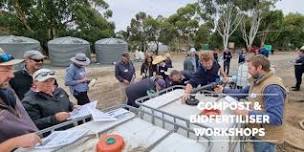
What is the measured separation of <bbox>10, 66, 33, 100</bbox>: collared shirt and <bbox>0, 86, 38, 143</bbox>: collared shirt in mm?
1566

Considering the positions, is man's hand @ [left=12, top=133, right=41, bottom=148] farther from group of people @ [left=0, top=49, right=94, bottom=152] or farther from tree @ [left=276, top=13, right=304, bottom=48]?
tree @ [left=276, top=13, right=304, bottom=48]

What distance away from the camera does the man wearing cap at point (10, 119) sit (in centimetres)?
176

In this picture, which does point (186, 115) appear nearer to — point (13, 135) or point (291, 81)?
point (13, 135)

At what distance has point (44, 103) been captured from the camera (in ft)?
9.31

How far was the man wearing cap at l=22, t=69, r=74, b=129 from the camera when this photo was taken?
2688 millimetres

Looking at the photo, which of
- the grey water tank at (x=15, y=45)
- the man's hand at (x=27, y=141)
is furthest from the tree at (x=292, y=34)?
the man's hand at (x=27, y=141)

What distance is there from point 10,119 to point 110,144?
0.96 metres

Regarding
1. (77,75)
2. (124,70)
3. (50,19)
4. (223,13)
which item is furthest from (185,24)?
(77,75)

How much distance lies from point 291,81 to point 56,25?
66.9 ft

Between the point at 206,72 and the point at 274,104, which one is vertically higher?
the point at 206,72

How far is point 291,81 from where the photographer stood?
1166 cm

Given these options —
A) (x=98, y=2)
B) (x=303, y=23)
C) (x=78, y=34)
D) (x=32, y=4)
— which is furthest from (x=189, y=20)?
(x=303, y=23)

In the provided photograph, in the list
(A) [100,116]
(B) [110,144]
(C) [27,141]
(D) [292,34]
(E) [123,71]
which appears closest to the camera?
(B) [110,144]

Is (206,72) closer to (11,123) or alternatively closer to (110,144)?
(110,144)
